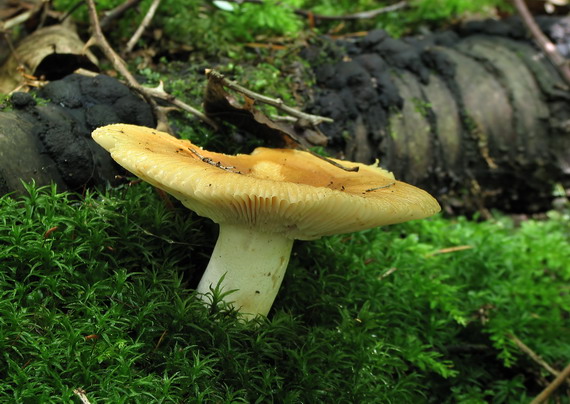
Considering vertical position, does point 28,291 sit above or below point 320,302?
above

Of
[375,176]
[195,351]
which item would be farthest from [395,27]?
[195,351]

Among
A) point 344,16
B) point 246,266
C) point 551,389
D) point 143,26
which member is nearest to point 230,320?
point 246,266

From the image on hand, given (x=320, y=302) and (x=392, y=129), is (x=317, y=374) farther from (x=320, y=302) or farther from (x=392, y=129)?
(x=392, y=129)

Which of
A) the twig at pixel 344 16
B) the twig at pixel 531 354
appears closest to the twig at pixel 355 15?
the twig at pixel 344 16

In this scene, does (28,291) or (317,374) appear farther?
(317,374)

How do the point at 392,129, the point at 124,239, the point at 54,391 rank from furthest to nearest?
the point at 392,129 → the point at 124,239 → the point at 54,391

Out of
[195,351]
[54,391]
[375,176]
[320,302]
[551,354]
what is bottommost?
[551,354]

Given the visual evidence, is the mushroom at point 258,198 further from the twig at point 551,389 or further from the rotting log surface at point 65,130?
the twig at point 551,389

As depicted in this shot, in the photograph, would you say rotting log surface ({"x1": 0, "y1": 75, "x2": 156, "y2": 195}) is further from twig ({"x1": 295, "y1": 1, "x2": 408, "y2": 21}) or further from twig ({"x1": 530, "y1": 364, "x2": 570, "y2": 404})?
twig ({"x1": 530, "y1": 364, "x2": 570, "y2": 404})
